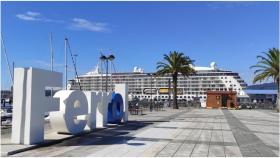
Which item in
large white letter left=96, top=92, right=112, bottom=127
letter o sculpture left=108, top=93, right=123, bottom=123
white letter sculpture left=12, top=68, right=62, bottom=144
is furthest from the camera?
letter o sculpture left=108, top=93, right=123, bottom=123

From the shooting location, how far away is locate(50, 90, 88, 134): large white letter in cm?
1792

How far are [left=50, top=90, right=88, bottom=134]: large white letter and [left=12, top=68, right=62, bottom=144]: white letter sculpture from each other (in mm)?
2013

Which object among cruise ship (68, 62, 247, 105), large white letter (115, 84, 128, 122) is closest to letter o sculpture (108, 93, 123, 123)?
large white letter (115, 84, 128, 122)

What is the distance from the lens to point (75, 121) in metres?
19.2

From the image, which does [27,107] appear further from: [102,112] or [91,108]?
[102,112]

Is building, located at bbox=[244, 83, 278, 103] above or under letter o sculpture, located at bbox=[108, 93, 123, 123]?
above

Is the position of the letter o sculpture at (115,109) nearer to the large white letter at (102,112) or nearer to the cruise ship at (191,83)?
the large white letter at (102,112)

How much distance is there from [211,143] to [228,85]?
88.2 metres

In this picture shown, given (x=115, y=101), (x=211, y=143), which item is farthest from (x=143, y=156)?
(x=115, y=101)

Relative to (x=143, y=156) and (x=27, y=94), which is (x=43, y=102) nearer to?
(x=27, y=94)

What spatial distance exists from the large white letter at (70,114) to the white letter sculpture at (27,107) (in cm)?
201

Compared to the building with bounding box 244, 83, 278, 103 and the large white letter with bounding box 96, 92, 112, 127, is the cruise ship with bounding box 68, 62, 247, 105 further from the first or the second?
the large white letter with bounding box 96, 92, 112, 127

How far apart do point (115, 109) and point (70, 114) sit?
8.02 meters

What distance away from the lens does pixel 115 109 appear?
26.3 meters
